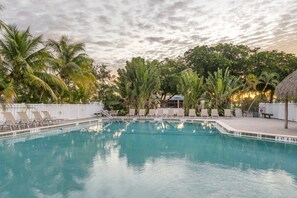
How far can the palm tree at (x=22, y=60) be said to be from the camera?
14141 millimetres

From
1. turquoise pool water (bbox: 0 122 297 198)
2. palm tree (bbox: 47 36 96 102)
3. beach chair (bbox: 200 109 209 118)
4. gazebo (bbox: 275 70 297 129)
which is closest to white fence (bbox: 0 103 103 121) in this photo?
palm tree (bbox: 47 36 96 102)

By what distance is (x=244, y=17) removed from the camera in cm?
1609

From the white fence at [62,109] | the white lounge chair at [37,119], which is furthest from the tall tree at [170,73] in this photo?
the white lounge chair at [37,119]

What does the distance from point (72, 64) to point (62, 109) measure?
3.40 metres

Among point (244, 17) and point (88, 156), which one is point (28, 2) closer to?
point (88, 156)

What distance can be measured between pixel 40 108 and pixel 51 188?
11.9 meters

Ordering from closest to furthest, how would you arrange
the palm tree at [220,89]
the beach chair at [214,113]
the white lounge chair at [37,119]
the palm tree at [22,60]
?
the white lounge chair at [37,119] < the palm tree at [22,60] < the beach chair at [214,113] < the palm tree at [220,89]

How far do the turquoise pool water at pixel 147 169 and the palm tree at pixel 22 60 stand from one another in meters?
5.02

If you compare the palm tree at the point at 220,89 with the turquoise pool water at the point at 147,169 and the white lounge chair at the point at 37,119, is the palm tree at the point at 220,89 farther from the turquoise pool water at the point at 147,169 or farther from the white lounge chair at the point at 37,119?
the white lounge chair at the point at 37,119

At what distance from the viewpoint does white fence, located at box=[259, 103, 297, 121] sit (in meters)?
17.8

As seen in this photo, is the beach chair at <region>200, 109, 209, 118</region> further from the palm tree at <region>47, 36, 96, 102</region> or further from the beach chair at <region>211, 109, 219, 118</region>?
the palm tree at <region>47, 36, 96, 102</region>

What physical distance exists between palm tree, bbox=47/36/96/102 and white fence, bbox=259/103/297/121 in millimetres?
14965

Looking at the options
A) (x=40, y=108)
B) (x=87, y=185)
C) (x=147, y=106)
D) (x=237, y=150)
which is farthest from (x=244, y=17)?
(x=87, y=185)

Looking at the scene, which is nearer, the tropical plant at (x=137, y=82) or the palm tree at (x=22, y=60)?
the palm tree at (x=22, y=60)
